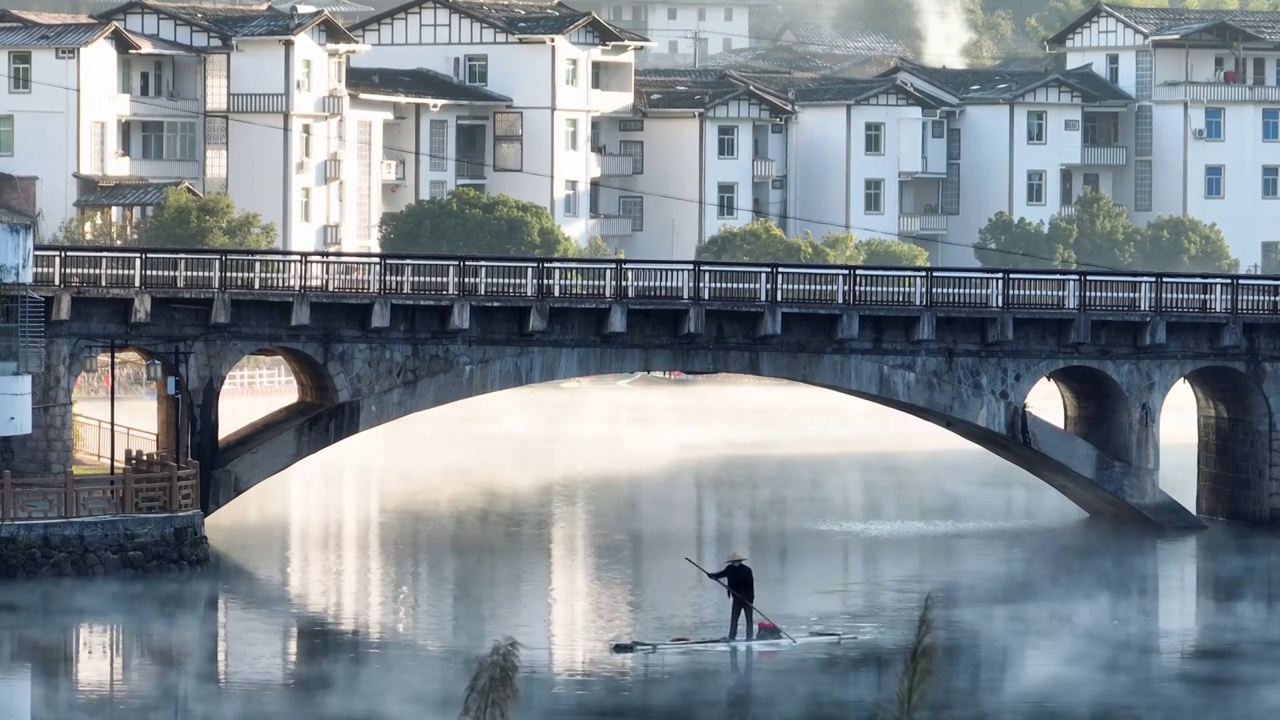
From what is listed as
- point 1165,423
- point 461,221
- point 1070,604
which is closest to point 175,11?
point 461,221

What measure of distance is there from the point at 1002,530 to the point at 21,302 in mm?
26017

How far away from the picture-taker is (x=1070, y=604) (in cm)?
5522

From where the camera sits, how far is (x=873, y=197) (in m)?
123

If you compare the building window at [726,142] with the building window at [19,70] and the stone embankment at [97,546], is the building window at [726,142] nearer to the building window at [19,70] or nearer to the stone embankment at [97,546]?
the building window at [19,70]

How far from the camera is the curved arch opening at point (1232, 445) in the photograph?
61875 mm

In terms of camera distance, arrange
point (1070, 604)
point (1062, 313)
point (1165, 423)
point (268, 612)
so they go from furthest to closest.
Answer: point (1165, 423)
point (1062, 313)
point (1070, 604)
point (268, 612)

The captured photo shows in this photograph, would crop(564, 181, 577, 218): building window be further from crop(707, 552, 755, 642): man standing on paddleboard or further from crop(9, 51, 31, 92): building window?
crop(707, 552, 755, 642): man standing on paddleboard

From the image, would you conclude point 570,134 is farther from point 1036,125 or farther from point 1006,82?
point 1006,82

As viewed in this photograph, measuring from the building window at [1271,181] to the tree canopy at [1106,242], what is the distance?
26.4 ft

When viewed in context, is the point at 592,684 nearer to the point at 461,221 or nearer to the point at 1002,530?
the point at 1002,530

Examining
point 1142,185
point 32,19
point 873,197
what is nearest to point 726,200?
point 873,197

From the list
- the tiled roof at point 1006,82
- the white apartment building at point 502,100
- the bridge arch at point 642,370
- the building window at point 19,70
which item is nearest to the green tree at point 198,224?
the building window at point 19,70

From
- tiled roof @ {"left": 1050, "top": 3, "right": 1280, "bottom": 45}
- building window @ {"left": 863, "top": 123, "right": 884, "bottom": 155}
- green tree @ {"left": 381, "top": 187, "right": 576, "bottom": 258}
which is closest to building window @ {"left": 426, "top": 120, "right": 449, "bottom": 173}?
green tree @ {"left": 381, "top": 187, "right": 576, "bottom": 258}

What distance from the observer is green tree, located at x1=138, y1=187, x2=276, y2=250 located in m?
91.1
